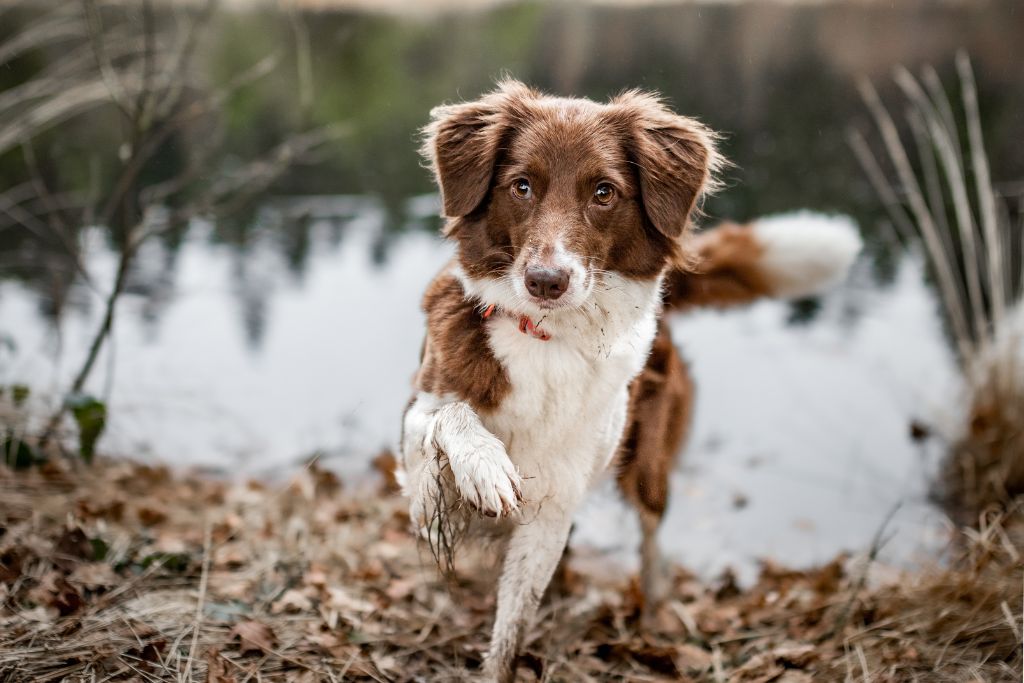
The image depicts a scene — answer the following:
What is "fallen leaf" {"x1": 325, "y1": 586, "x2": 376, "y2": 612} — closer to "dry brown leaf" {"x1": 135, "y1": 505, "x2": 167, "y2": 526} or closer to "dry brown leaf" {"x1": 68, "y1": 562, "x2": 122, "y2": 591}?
"dry brown leaf" {"x1": 68, "y1": 562, "x2": 122, "y2": 591}

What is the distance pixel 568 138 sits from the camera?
2.39 m

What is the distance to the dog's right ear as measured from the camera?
8.06 ft

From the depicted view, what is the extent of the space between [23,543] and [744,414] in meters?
4.43

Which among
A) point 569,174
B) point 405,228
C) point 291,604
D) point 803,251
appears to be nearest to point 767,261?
point 803,251

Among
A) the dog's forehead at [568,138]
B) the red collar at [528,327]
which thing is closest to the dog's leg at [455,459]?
the red collar at [528,327]

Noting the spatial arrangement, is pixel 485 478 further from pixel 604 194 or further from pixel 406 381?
pixel 406 381

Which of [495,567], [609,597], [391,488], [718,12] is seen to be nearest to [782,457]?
[609,597]

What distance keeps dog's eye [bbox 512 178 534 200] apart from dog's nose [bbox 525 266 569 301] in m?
0.28

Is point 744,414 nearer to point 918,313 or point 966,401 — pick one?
point 966,401

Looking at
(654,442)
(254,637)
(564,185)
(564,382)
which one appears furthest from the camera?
(654,442)

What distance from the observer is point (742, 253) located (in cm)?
380

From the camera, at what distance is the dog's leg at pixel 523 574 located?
263 cm

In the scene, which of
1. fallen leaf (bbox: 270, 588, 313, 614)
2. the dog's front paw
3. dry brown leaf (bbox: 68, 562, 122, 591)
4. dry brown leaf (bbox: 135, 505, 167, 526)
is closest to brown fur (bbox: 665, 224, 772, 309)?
the dog's front paw

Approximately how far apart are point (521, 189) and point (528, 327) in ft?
1.22
